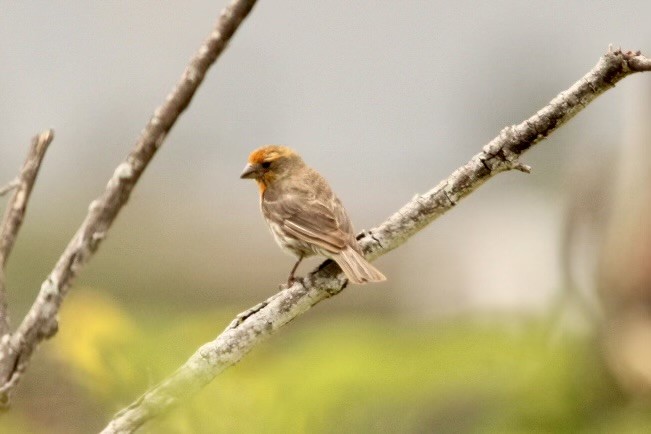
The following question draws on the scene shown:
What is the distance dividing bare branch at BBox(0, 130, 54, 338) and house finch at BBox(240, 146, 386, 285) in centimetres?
120

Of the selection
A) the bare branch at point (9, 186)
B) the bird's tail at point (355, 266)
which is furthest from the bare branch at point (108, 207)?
the bird's tail at point (355, 266)

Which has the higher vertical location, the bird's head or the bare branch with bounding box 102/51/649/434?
the bird's head

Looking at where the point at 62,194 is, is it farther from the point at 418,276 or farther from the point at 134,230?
the point at 418,276

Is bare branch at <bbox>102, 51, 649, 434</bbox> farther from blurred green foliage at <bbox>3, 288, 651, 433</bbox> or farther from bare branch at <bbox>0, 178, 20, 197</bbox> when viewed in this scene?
bare branch at <bbox>0, 178, 20, 197</bbox>

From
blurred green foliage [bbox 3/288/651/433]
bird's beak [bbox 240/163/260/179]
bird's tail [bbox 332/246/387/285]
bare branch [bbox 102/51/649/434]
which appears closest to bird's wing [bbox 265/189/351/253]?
bird's beak [bbox 240/163/260/179]

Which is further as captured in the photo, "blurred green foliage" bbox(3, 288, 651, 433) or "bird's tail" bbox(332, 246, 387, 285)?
"blurred green foliage" bbox(3, 288, 651, 433)

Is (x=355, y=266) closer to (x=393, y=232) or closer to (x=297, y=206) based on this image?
(x=393, y=232)

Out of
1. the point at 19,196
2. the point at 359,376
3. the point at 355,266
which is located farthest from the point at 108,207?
the point at 359,376

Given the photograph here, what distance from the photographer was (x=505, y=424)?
231 inches

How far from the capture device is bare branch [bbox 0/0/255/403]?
3.17 meters

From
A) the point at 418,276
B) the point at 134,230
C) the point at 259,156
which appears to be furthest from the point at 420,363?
the point at 134,230

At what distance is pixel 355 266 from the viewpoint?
3967mm

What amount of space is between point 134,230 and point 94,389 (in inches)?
320

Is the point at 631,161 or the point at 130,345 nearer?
the point at 130,345
